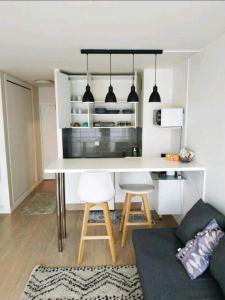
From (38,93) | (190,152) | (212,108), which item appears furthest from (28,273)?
(38,93)

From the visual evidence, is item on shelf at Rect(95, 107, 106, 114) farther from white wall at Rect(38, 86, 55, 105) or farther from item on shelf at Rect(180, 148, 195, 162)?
white wall at Rect(38, 86, 55, 105)

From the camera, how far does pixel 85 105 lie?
13.8ft

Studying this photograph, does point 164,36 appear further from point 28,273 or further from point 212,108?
point 28,273

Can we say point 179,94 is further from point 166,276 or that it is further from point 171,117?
point 166,276

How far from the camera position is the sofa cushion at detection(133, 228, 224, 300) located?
5.15 feet

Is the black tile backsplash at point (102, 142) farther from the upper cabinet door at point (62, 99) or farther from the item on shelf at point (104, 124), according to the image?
the upper cabinet door at point (62, 99)

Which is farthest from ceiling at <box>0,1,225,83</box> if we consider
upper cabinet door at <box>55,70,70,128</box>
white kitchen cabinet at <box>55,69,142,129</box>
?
white kitchen cabinet at <box>55,69,142,129</box>

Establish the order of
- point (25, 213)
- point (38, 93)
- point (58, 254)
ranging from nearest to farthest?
point (58, 254) → point (25, 213) → point (38, 93)

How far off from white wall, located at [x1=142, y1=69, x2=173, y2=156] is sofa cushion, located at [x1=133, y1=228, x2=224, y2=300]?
1.83 metres

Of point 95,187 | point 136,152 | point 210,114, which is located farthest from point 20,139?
point 210,114

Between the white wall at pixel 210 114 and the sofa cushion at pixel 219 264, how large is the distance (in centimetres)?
58

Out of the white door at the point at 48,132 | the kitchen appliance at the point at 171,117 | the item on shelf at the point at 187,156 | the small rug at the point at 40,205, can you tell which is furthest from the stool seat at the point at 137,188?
the white door at the point at 48,132

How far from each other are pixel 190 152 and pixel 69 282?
2.02 metres

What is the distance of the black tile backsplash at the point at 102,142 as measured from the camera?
444 centimetres
